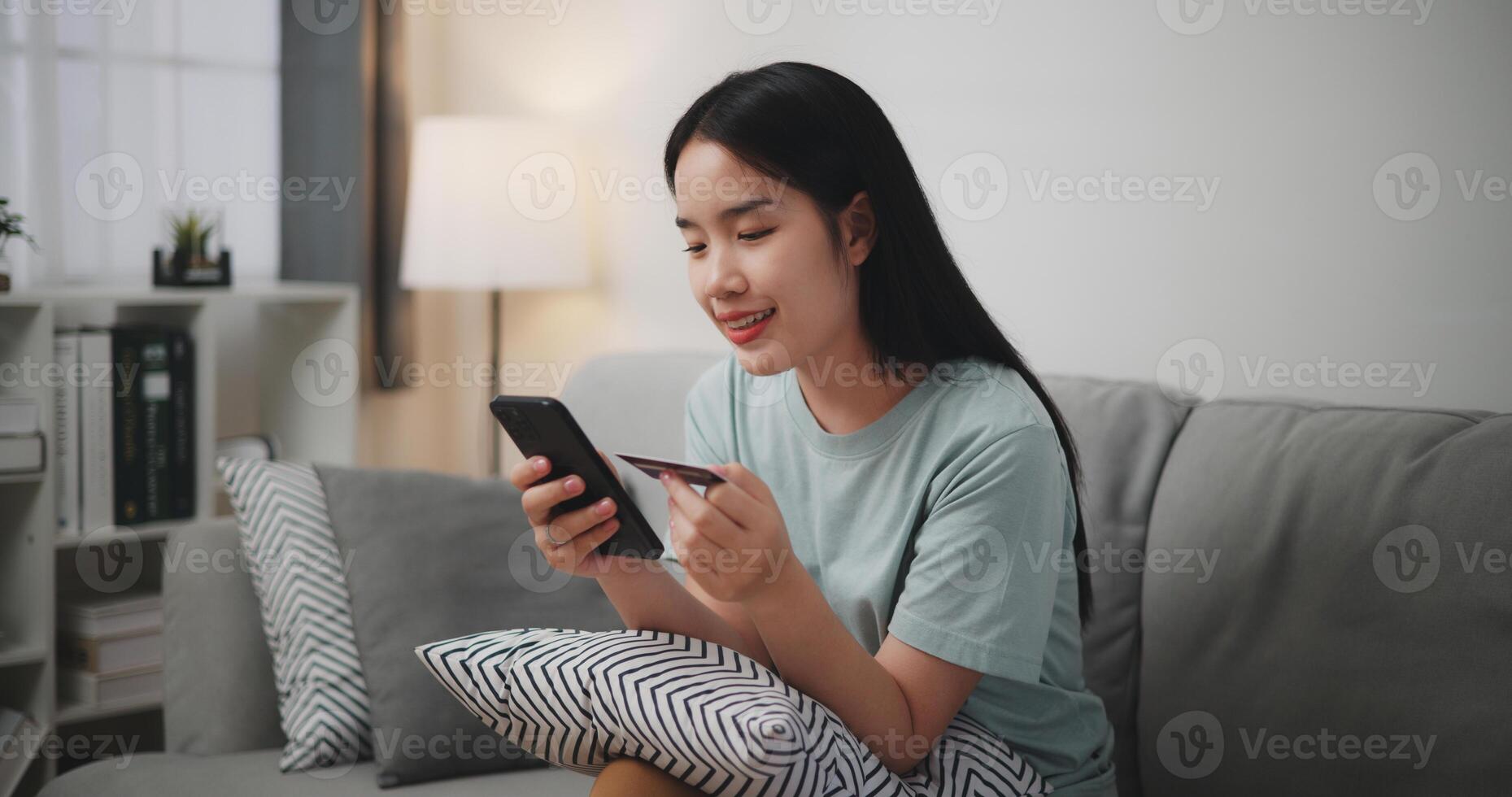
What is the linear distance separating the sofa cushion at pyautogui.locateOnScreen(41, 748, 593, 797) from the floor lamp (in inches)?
43.9

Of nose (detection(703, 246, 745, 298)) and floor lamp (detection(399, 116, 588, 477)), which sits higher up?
floor lamp (detection(399, 116, 588, 477))

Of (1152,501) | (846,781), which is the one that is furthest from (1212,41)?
(846,781)

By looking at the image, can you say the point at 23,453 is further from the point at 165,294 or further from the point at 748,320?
the point at 748,320

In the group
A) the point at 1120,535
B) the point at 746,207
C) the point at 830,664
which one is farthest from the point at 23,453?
the point at 1120,535

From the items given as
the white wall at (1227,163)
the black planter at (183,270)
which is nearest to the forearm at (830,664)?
the white wall at (1227,163)

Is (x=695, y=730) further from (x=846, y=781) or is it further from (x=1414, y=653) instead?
(x=1414, y=653)

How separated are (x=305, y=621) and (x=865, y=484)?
2.43 ft

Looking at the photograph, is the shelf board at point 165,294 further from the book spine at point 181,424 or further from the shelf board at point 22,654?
the shelf board at point 22,654

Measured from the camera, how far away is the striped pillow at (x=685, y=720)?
0.93m

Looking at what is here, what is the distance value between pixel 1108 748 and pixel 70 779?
1.25 m

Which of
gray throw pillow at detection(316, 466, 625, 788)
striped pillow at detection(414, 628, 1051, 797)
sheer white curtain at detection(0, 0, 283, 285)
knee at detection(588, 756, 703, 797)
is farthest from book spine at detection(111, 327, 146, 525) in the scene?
knee at detection(588, 756, 703, 797)

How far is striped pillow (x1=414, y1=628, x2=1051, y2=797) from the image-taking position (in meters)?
0.93

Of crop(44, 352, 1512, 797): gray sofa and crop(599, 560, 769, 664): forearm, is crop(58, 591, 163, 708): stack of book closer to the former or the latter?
crop(44, 352, 1512, 797): gray sofa

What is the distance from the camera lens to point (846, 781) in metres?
0.95
